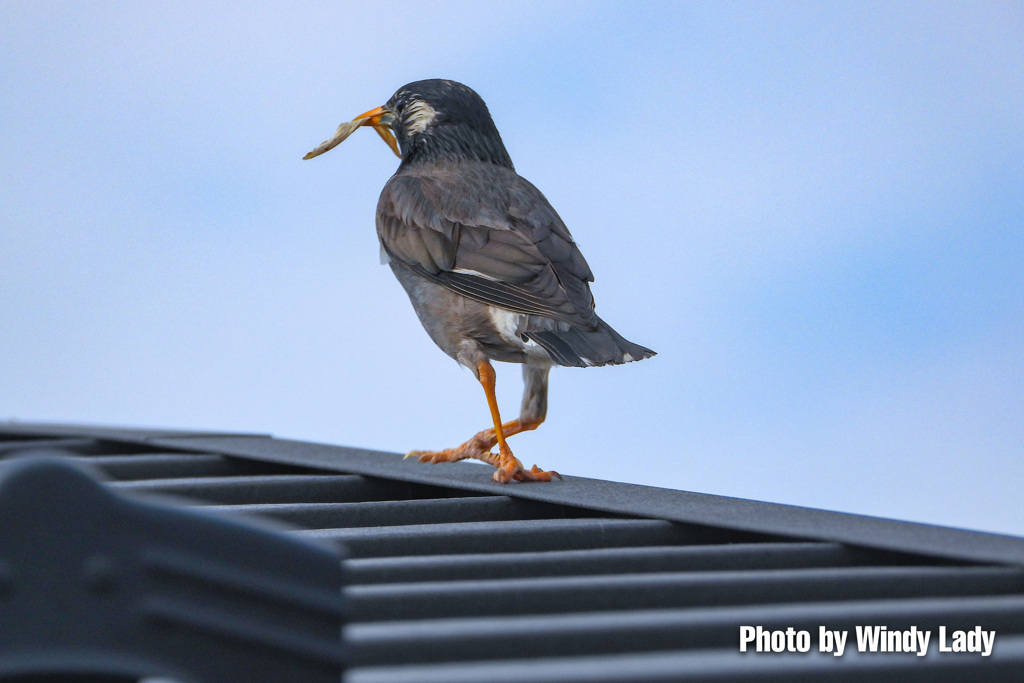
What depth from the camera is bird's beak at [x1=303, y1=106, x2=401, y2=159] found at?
4.36 metres

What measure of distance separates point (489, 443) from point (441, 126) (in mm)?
1360

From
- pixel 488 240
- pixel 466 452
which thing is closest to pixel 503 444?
pixel 466 452

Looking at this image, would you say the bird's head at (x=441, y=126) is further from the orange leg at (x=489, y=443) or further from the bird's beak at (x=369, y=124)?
the orange leg at (x=489, y=443)

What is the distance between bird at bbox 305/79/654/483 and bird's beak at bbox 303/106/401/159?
0.93 feet

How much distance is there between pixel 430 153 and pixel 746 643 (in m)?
3.07

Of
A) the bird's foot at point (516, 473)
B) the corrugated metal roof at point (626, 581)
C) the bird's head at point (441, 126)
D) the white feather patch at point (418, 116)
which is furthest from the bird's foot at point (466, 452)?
the white feather patch at point (418, 116)

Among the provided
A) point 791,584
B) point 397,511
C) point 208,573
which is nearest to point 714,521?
point 791,584

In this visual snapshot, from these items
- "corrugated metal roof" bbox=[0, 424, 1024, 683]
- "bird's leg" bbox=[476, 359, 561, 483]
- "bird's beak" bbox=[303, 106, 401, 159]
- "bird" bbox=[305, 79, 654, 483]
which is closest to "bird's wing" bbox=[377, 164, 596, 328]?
"bird" bbox=[305, 79, 654, 483]

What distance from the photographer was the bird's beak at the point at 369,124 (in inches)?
172

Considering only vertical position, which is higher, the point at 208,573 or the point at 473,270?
the point at 473,270

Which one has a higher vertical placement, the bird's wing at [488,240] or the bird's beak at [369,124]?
the bird's beak at [369,124]

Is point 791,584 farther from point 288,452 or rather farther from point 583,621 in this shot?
point 288,452

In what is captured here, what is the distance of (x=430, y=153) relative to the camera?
4238mm

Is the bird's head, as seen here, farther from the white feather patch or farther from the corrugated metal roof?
the corrugated metal roof
